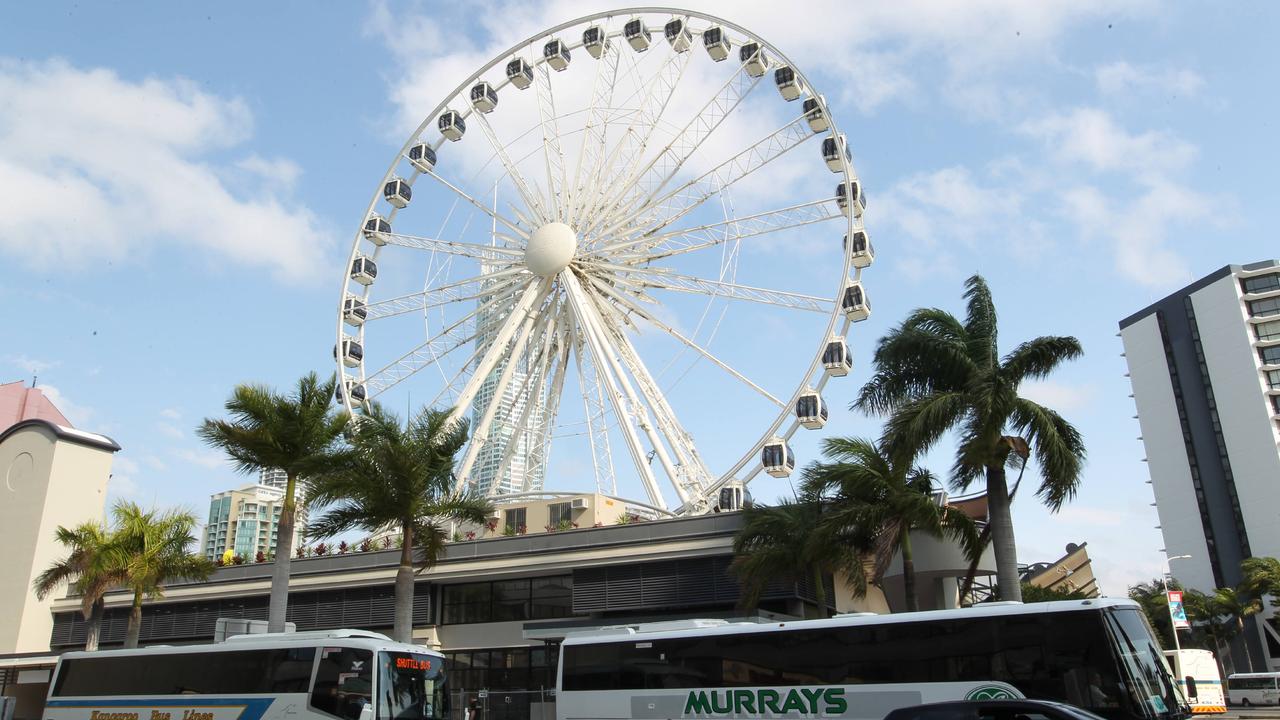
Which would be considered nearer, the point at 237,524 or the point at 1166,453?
the point at 1166,453

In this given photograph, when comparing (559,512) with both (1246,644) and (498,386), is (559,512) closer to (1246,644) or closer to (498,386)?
(498,386)

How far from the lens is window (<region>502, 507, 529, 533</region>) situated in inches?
1559

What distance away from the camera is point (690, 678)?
2031cm

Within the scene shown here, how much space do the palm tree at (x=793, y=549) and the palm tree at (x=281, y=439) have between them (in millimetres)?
11607

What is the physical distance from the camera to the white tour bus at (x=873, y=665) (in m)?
16.1

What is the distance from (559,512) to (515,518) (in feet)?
7.70

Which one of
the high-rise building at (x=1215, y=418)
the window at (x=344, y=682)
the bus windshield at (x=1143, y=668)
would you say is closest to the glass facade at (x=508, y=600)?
the window at (x=344, y=682)

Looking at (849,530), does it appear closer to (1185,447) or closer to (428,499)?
(428,499)

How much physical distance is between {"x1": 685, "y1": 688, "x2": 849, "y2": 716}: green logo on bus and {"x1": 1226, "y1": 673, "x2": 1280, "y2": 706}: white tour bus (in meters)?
45.2

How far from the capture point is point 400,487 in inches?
1059

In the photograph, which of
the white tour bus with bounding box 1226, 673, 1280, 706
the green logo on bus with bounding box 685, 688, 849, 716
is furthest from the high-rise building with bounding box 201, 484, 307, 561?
the green logo on bus with bounding box 685, 688, 849, 716

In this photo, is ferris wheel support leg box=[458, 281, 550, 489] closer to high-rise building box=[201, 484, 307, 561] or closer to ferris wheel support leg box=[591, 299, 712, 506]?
ferris wheel support leg box=[591, 299, 712, 506]

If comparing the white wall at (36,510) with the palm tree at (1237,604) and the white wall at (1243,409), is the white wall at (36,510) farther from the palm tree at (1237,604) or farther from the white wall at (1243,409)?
the white wall at (1243,409)

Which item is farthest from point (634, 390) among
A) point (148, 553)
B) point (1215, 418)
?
point (1215, 418)
